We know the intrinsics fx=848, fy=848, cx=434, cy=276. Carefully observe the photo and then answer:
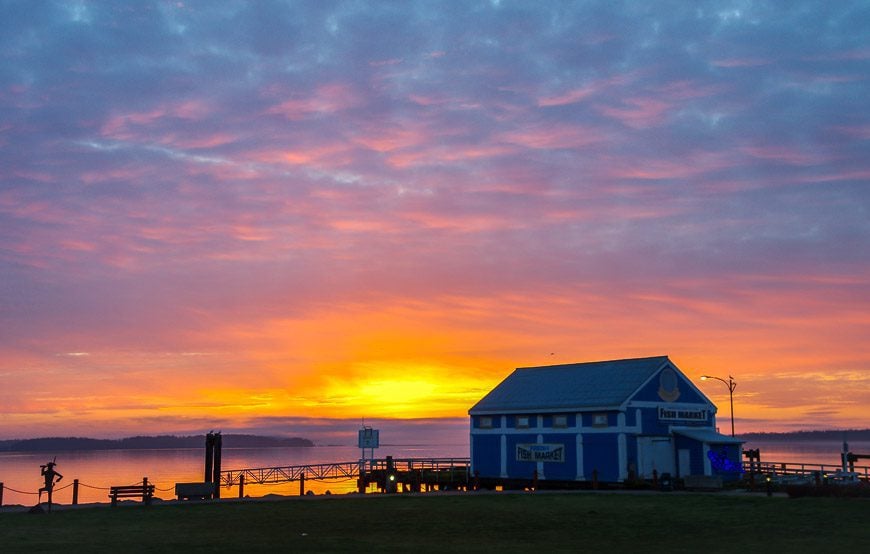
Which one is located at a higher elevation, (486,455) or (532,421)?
(532,421)

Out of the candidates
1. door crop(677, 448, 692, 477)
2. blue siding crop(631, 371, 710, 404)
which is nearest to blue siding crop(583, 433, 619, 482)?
blue siding crop(631, 371, 710, 404)

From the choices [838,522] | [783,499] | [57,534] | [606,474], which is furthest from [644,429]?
[57,534]

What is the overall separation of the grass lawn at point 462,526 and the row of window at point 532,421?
470 inches

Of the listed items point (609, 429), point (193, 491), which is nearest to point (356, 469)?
point (609, 429)

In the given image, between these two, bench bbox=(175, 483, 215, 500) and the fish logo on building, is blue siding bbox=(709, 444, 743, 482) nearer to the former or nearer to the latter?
the fish logo on building

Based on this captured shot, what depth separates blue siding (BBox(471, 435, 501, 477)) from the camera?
61531 millimetres

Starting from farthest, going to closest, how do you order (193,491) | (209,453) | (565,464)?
1. (565,464)
2. (209,453)
3. (193,491)

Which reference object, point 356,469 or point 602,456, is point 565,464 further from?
point 356,469

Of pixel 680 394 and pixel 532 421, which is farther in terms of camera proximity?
pixel 532 421

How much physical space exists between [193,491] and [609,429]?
2576cm

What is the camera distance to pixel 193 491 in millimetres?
43500

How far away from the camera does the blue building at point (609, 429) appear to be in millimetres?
53719

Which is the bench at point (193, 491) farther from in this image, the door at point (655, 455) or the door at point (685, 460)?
the door at point (685, 460)

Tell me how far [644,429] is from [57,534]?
37186 mm
